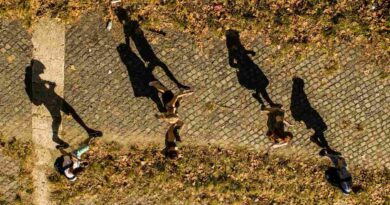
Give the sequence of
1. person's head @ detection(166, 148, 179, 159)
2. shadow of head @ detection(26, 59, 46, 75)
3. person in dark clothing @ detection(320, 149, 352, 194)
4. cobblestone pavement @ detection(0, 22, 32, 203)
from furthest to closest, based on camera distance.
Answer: person in dark clothing @ detection(320, 149, 352, 194) → person's head @ detection(166, 148, 179, 159) → shadow of head @ detection(26, 59, 46, 75) → cobblestone pavement @ detection(0, 22, 32, 203)

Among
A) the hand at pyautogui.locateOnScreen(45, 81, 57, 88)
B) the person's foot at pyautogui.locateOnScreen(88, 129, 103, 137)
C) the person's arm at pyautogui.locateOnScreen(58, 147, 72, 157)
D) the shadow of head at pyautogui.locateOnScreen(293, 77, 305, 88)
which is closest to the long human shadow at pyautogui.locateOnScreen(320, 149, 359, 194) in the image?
the shadow of head at pyautogui.locateOnScreen(293, 77, 305, 88)

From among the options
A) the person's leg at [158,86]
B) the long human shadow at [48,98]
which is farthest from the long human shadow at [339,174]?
the long human shadow at [48,98]

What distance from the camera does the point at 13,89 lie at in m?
12.6

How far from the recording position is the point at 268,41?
12648mm

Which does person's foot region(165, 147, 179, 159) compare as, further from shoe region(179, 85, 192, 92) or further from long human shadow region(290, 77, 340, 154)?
long human shadow region(290, 77, 340, 154)

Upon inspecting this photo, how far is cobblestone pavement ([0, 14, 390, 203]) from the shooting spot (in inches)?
494

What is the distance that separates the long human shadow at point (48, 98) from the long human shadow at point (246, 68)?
4.34m

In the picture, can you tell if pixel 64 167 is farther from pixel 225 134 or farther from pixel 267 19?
pixel 267 19

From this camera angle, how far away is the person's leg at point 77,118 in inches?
506

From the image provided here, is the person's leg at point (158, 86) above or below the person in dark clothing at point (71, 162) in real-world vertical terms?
above

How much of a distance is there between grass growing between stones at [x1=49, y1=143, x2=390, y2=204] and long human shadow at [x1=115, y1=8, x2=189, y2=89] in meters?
2.38

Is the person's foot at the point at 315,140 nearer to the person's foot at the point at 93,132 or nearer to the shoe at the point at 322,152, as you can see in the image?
the shoe at the point at 322,152

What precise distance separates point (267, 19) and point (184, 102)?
10.7 feet

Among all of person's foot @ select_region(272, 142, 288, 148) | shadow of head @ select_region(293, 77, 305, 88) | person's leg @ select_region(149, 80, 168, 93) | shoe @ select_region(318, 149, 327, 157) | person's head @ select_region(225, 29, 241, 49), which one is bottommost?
shoe @ select_region(318, 149, 327, 157)
